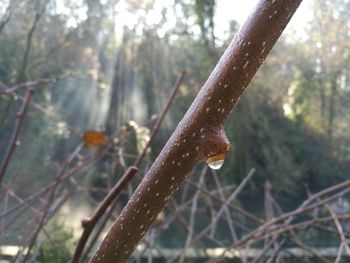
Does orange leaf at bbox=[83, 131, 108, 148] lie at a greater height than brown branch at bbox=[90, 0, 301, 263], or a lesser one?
lesser

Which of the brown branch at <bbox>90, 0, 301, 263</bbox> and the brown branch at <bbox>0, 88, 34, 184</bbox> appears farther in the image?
the brown branch at <bbox>0, 88, 34, 184</bbox>

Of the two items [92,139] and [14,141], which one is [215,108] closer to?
[14,141]

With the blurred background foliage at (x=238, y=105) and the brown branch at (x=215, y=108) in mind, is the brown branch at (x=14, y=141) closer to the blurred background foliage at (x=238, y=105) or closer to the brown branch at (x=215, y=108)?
the brown branch at (x=215, y=108)

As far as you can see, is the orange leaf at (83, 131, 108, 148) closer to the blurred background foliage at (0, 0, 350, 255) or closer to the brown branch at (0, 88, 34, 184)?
the brown branch at (0, 88, 34, 184)

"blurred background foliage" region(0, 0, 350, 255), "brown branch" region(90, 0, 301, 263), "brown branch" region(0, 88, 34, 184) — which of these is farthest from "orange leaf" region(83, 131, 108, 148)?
"blurred background foliage" region(0, 0, 350, 255)

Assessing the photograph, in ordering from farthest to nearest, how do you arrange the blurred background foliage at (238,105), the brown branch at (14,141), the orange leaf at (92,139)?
the blurred background foliage at (238,105) < the orange leaf at (92,139) < the brown branch at (14,141)

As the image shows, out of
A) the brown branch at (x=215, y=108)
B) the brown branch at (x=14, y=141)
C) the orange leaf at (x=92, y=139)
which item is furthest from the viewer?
the orange leaf at (x=92, y=139)

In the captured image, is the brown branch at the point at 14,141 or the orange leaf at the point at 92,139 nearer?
the brown branch at the point at 14,141

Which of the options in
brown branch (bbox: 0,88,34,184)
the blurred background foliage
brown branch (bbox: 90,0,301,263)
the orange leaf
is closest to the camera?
brown branch (bbox: 90,0,301,263)

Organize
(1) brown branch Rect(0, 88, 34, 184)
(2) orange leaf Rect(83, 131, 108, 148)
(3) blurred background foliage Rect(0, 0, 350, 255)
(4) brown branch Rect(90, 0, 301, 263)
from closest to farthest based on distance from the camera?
(4) brown branch Rect(90, 0, 301, 263) → (1) brown branch Rect(0, 88, 34, 184) → (2) orange leaf Rect(83, 131, 108, 148) → (3) blurred background foliage Rect(0, 0, 350, 255)

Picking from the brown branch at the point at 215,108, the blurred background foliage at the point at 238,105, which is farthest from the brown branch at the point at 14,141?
the blurred background foliage at the point at 238,105
